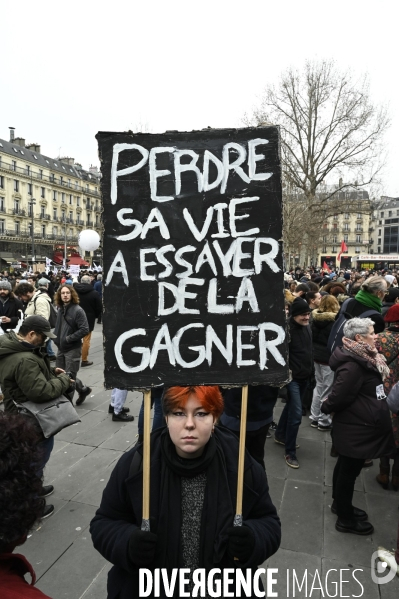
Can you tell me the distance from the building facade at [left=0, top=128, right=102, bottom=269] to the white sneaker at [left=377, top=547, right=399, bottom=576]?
46990 millimetres

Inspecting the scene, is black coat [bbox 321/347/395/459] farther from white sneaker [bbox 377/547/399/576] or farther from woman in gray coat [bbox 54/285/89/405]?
woman in gray coat [bbox 54/285/89/405]

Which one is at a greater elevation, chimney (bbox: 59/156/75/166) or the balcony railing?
chimney (bbox: 59/156/75/166)

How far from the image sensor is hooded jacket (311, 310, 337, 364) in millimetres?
4902

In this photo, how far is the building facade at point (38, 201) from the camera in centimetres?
5006

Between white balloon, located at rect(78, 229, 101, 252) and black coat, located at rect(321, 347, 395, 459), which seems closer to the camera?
black coat, located at rect(321, 347, 395, 459)

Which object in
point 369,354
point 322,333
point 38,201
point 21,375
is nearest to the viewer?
point 21,375

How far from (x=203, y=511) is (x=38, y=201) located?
60923 millimetres

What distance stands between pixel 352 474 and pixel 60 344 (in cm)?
415

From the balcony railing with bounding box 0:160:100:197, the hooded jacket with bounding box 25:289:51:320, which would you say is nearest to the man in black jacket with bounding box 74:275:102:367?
the hooded jacket with bounding box 25:289:51:320

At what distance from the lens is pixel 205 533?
59.9 inches

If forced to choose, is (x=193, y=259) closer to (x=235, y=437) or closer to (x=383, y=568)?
(x=235, y=437)

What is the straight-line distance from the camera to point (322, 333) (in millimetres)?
4988

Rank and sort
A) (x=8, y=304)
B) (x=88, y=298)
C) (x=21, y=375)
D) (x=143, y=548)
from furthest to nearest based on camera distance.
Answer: (x=88, y=298) < (x=8, y=304) < (x=21, y=375) < (x=143, y=548)

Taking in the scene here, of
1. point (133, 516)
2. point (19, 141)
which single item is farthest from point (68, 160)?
point (133, 516)
